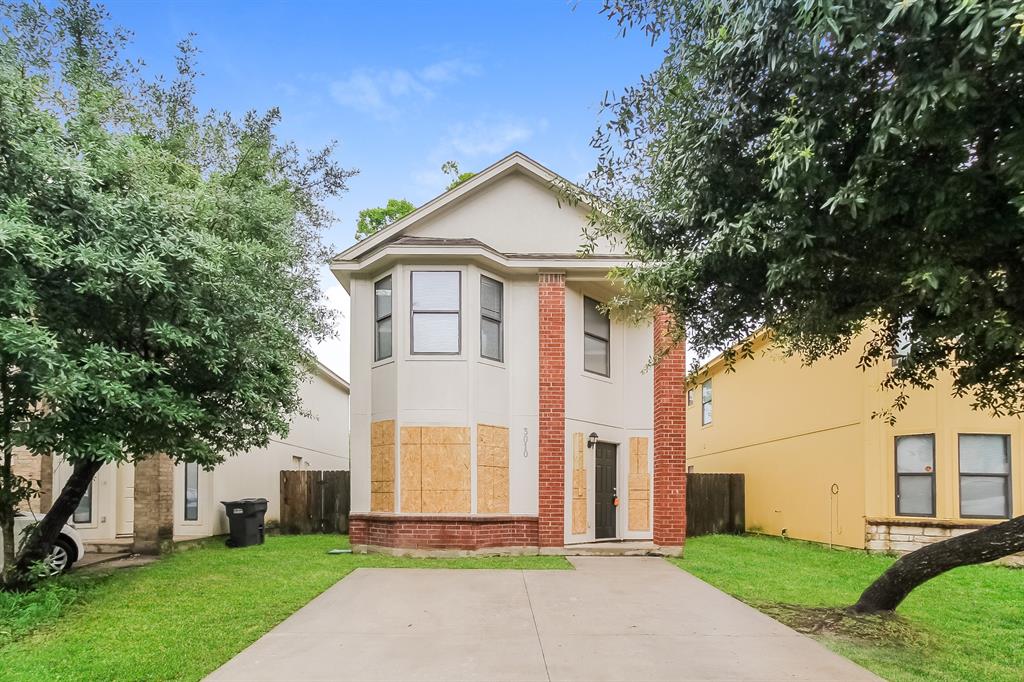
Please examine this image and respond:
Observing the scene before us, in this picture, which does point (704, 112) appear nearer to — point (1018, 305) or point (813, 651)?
point (1018, 305)

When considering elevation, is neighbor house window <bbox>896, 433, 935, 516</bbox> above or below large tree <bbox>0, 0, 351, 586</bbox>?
below

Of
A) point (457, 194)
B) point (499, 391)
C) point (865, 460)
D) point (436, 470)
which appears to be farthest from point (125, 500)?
point (865, 460)

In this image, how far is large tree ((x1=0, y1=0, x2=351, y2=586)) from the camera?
7.31 metres

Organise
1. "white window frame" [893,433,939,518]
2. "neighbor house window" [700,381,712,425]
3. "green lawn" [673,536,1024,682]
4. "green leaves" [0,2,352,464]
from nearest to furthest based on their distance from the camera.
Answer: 1. "green lawn" [673,536,1024,682]
2. "green leaves" [0,2,352,464]
3. "white window frame" [893,433,939,518]
4. "neighbor house window" [700,381,712,425]

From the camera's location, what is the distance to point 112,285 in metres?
7.50

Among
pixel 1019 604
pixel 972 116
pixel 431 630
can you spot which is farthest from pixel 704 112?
pixel 1019 604

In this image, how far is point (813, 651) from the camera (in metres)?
6.56

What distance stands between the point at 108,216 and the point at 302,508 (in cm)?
1117

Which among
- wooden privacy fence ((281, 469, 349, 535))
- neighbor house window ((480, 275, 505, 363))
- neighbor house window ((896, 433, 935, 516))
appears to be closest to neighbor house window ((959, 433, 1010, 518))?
neighbor house window ((896, 433, 935, 516))

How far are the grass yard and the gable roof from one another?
5.53m

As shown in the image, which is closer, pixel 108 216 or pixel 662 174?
pixel 662 174

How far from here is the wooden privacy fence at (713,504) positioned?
1756 centimetres

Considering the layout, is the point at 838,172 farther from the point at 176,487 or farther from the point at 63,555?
the point at 176,487

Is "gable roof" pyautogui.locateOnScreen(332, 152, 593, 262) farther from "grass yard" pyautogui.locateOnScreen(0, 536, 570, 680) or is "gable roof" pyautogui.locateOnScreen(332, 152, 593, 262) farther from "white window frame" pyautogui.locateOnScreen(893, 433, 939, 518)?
"white window frame" pyautogui.locateOnScreen(893, 433, 939, 518)
